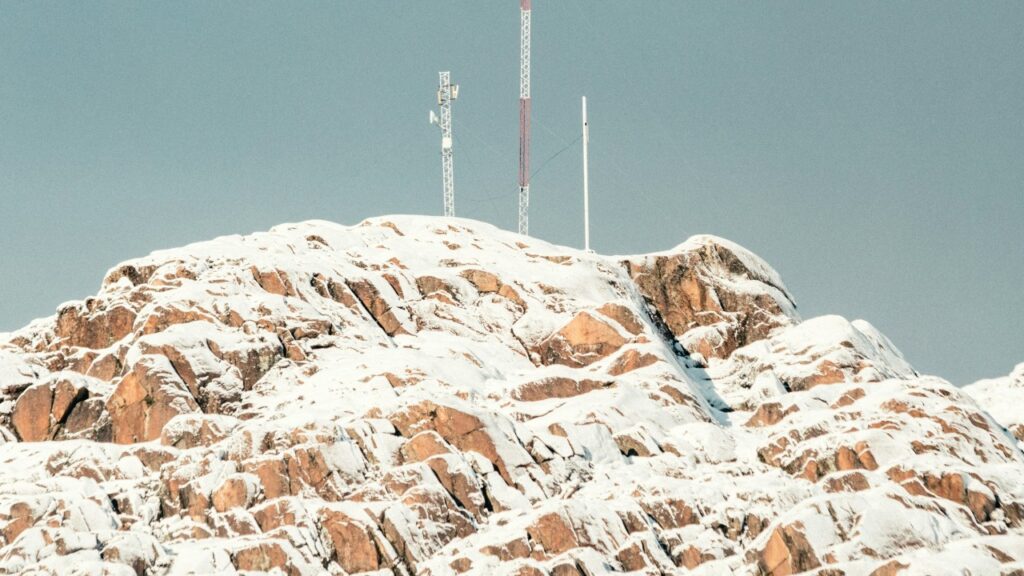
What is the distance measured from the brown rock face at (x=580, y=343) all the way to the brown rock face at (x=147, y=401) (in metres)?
37.5

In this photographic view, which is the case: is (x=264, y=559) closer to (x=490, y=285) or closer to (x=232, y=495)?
(x=232, y=495)

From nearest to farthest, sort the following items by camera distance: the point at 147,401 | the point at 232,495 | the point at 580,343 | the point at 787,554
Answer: the point at 787,554 < the point at 232,495 < the point at 147,401 < the point at 580,343

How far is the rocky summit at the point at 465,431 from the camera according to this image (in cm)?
12038

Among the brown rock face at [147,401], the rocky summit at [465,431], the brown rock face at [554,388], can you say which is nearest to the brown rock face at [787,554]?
the rocky summit at [465,431]

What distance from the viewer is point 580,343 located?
158875 millimetres

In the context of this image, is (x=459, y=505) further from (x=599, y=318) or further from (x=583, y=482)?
(x=599, y=318)

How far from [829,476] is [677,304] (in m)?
53.8

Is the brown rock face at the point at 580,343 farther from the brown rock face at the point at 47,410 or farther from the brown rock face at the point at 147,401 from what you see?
the brown rock face at the point at 47,410

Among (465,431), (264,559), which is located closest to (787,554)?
(465,431)

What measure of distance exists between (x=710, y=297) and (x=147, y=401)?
233 feet

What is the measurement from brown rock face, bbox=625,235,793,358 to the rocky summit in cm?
56

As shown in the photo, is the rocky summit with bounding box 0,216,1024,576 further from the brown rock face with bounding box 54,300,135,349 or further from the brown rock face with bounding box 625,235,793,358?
the brown rock face with bounding box 625,235,793,358

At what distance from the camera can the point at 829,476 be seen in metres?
132

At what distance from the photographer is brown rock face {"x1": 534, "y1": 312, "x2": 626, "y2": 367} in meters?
158
